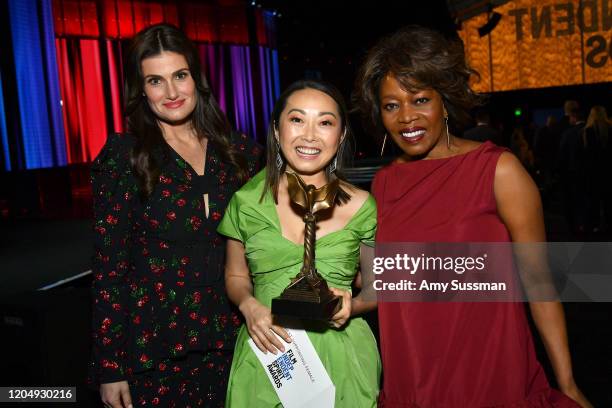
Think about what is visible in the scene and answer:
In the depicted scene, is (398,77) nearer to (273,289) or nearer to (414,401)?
(273,289)

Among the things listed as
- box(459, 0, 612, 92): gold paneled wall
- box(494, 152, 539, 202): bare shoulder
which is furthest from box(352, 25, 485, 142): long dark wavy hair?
box(459, 0, 612, 92): gold paneled wall

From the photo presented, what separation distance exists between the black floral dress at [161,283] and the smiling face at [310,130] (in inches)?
15.0

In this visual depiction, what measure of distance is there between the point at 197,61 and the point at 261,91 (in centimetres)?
1094

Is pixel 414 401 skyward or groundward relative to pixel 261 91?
groundward

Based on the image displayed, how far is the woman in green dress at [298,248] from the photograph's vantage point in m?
1.53

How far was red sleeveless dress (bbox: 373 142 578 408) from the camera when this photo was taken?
5.05ft

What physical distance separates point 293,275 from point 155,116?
2.51 feet

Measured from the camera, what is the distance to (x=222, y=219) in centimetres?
177

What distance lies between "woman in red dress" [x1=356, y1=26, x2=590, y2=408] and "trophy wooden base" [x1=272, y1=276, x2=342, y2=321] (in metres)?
0.35

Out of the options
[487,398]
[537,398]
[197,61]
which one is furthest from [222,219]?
[537,398]

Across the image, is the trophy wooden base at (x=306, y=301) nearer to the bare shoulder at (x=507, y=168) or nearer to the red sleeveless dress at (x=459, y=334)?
the red sleeveless dress at (x=459, y=334)

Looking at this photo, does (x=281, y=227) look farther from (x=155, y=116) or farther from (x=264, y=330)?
(x=155, y=116)

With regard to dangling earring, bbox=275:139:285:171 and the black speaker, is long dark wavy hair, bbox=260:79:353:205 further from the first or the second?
the black speaker

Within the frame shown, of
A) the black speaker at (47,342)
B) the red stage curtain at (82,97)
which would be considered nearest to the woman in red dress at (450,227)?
the black speaker at (47,342)
